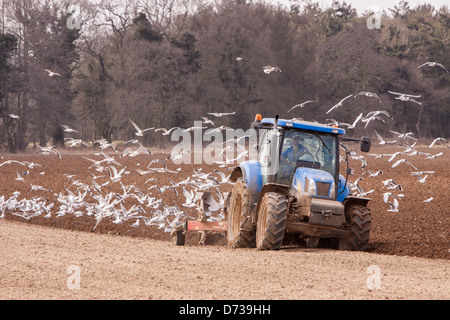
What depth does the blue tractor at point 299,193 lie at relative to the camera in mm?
10141

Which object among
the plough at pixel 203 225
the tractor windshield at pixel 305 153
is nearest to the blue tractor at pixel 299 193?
the tractor windshield at pixel 305 153

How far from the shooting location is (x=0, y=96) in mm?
45875

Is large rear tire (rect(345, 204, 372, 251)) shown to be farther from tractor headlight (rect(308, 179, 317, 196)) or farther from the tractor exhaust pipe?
the tractor exhaust pipe

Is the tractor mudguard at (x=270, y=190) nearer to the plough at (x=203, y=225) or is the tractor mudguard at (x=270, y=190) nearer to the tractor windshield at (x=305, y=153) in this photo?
the tractor windshield at (x=305, y=153)

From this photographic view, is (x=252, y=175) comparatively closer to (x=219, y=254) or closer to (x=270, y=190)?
(x=270, y=190)

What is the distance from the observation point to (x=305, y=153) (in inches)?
426

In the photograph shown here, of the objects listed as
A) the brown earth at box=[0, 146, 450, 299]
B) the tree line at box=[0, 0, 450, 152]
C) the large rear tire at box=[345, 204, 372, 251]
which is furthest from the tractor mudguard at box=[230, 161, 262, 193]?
the tree line at box=[0, 0, 450, 152]

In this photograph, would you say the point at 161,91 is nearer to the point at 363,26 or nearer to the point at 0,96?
the point at 0,96

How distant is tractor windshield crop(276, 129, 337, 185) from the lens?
35.3 feet

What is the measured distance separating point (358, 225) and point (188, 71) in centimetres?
4425

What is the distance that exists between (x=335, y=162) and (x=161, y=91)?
42891 millimetres

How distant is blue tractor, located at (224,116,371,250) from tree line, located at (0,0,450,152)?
38.0 m

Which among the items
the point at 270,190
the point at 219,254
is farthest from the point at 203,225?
the point at 270,190
